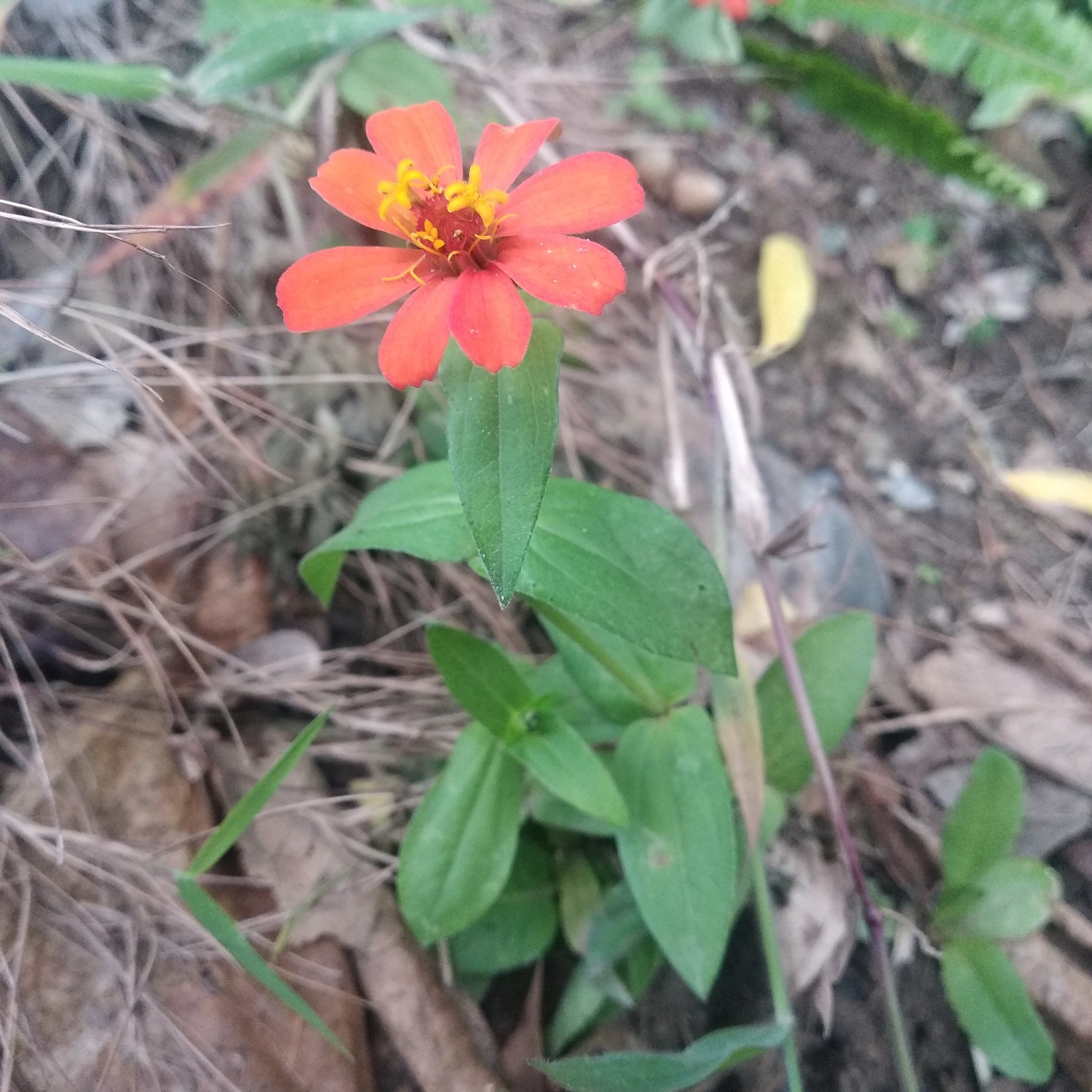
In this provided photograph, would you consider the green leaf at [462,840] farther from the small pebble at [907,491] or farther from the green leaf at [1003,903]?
the small pebble at [907,491]

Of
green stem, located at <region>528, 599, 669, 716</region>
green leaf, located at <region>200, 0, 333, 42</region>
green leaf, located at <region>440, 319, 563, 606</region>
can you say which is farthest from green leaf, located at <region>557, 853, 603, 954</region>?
green leaf, located at <region>200, 0, 333, 42</region>

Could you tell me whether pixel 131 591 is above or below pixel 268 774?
below

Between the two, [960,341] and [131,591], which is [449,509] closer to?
[131,591]

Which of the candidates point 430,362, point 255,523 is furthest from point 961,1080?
point 255,523

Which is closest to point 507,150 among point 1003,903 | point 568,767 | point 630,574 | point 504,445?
point 504,445

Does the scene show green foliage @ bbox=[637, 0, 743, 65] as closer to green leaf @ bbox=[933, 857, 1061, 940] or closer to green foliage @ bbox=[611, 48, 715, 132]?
green foliage @ bbox=[611, 48, 715, 132]

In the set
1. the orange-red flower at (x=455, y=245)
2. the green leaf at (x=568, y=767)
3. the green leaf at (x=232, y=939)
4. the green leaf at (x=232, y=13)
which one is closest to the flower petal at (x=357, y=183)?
the orange-red flower at (x=455, y=245)

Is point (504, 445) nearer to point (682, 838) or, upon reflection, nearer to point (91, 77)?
point (682, 838)
